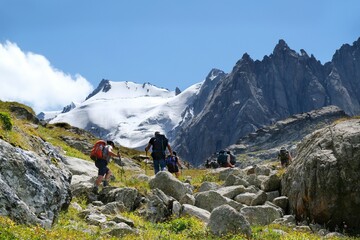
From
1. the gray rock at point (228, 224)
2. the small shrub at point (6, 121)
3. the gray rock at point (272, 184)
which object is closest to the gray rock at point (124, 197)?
the gray rock at point (228, 224)

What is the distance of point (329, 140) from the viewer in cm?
2048

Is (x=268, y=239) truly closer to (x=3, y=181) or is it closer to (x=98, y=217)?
(x=98, y=217)

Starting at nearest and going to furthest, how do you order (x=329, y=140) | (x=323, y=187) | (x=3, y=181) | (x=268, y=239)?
(x=3, y=181)
(x=268, y=239)
(x=323, y=187)
(x=329, y=140)

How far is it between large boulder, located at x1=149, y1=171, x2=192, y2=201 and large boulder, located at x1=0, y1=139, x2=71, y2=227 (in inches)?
274

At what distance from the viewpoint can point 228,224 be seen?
14133 millimetres

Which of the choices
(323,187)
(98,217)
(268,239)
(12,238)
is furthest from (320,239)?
(12,238)

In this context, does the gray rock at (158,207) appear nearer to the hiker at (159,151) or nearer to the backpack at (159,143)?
the hiker at (159,151)

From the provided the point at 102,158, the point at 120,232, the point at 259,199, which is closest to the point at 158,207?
the point at 120,232

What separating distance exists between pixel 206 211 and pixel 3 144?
8738 millimetres

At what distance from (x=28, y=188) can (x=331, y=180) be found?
1195 cm

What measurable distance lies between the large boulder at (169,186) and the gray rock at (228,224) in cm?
658

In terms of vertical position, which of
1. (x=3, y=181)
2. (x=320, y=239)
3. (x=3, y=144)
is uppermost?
(x=3, y=144)

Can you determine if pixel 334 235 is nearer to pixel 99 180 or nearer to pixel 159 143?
pixel 99 180

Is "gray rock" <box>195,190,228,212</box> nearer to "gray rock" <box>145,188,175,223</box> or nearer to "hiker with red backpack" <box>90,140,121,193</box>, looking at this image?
"gray rock" <box>145,188,175,223</box>
